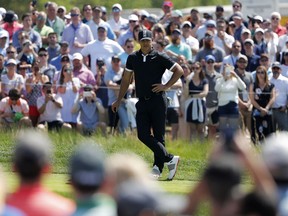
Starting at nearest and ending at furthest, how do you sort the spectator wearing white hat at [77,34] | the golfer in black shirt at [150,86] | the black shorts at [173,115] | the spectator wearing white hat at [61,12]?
the golfer in black shirt at [150,86]
the black shorts at [173,115]
the spectator wearing white hat at [77,34]
the spectator wearing white hat at [61,12]

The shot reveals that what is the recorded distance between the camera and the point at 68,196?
13672 mm

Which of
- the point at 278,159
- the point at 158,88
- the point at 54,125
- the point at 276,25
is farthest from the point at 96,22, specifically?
the point at 278,159

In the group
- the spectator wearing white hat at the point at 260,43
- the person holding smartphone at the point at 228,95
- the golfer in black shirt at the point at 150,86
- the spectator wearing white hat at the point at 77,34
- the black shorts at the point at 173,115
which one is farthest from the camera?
the spectator wearing white hat at the point at 77,34

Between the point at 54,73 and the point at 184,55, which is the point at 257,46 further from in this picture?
the point at 54,73

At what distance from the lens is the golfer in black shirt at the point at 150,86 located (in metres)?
16.1

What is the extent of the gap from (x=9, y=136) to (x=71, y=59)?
11.2 ft

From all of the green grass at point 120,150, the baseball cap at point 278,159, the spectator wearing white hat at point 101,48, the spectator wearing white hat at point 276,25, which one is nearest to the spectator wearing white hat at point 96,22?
the spectator wearing white hat at point 101,48

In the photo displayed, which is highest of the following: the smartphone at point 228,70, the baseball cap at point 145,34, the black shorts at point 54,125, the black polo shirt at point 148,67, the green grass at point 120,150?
the baseball cap at point 145,34

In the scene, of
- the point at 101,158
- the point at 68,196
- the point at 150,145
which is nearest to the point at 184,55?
the point at 150,145

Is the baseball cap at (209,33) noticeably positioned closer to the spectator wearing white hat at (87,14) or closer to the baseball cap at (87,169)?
the spectator wearing white hat at (87,14)

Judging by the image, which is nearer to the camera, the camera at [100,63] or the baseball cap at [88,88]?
the baseball cap at [88,88]

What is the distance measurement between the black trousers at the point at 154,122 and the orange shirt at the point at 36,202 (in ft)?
27.8

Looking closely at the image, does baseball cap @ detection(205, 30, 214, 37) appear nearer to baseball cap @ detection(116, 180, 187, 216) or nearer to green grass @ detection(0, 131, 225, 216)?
green grass @ detection(0, 131, 225, 216)

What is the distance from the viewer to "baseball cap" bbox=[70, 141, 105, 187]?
7543mm
